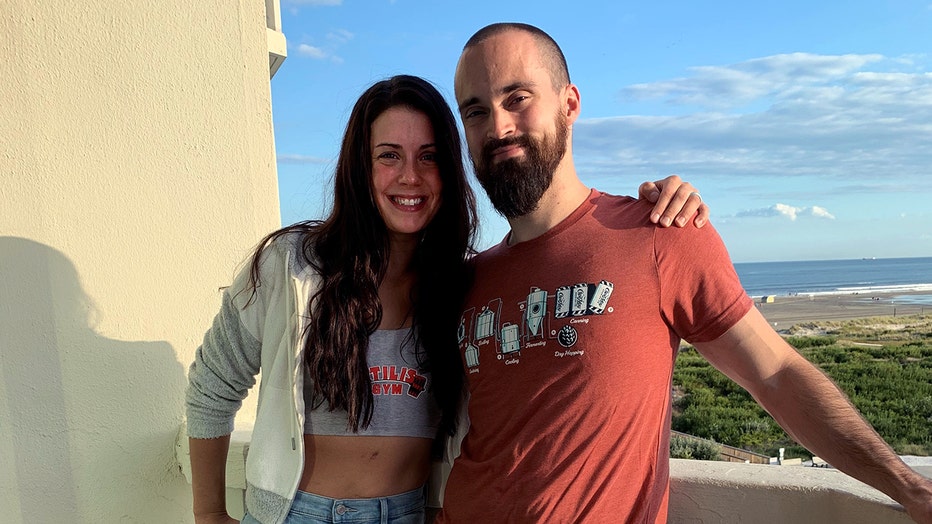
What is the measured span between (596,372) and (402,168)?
799 mm

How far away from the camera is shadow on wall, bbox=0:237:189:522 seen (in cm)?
223

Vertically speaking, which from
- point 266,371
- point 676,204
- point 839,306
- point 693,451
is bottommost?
point 839,306

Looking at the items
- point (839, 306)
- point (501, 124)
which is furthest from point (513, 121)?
point (839, 306)

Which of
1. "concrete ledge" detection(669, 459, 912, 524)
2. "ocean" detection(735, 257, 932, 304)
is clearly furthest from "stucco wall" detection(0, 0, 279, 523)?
"ocean" detection(735, 257, 932, 304)

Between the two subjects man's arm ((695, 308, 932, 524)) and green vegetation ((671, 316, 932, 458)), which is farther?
green vegetation ((671, 316, 932, 458))

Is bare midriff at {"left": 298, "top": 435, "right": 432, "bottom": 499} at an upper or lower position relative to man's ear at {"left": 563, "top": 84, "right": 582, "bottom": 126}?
lower

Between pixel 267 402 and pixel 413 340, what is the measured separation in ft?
1.45

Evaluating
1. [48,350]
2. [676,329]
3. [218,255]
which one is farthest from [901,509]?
[48,350]

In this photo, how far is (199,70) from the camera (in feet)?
8.46

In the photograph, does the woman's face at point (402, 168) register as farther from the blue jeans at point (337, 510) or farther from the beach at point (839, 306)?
the beach at point (839, 306)

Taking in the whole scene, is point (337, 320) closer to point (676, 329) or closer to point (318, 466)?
point (318, 466)

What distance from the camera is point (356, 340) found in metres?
1.86

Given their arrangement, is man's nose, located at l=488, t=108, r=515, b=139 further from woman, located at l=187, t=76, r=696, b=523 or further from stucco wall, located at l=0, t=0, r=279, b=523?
stucco wall, located at l=0, t=0, r=279, b=523

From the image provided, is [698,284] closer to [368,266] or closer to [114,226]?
[368,266]
